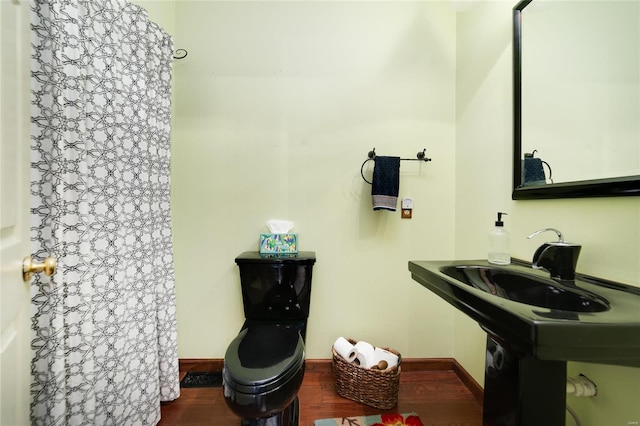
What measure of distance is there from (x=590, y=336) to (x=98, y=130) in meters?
1.73

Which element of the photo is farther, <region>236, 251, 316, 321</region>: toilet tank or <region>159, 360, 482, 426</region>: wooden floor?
<region>236, 251, 316, 321</region>: toilet tank

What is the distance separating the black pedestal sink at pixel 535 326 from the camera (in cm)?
54

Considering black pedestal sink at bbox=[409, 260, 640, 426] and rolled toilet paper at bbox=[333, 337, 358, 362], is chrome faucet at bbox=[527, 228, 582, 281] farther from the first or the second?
rolled toilet paper at bbox=[333, 337, 358, 362]

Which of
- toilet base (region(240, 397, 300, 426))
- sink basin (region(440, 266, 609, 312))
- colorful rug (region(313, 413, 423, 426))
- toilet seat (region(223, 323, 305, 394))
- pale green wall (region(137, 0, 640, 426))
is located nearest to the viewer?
sink basin (region(440, 266, 609, 312))

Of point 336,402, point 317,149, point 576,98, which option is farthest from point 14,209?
point 576,98

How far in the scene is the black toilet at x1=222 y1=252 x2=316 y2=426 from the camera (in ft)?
3.02

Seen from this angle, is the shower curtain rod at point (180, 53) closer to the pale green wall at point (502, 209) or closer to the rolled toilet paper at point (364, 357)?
the pale green wall at point (502, 209)

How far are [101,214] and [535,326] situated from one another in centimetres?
151

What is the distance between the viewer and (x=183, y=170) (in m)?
1.65

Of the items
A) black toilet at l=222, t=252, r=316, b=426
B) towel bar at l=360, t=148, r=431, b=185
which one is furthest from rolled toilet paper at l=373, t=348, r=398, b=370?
towel bar at l=360, t=148, r=431, b=185

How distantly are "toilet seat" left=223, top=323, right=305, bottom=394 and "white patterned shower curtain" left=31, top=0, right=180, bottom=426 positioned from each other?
1.64 feet

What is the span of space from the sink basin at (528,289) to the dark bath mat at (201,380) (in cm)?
162

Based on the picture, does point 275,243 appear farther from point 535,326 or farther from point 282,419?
point 535,326

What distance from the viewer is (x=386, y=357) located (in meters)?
1.48
